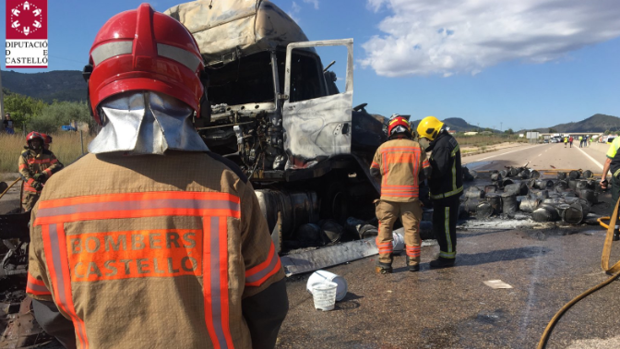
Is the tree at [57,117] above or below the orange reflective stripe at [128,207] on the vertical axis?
above

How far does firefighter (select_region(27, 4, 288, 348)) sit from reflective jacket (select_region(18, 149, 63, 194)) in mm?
6184

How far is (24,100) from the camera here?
31672mm

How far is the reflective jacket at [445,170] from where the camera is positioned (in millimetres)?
4812

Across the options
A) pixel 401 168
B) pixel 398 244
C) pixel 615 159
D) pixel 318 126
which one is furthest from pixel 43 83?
pixel 615 159

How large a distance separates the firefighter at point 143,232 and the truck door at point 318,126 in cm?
494

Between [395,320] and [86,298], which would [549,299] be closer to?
[395,320]

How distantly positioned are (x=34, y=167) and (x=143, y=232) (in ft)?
21.8

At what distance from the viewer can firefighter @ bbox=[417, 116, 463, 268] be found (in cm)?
475

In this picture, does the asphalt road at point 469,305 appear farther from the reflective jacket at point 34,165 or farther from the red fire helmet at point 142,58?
the reflective jacket at point 34,165

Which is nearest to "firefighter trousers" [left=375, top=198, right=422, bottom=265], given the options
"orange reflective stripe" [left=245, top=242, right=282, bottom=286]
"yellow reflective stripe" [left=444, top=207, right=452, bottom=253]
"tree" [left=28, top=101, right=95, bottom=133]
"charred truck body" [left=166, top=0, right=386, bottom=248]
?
"yellow reflective stripe" [left=444, top=207, right=452, bottom=253]

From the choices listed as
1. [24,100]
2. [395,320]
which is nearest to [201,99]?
[395,320]

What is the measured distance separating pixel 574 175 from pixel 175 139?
11832 millimetres

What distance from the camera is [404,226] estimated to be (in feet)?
Result: 15.4

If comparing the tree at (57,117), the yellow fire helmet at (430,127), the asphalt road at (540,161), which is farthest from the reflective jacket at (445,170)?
the tree at (57,117)
